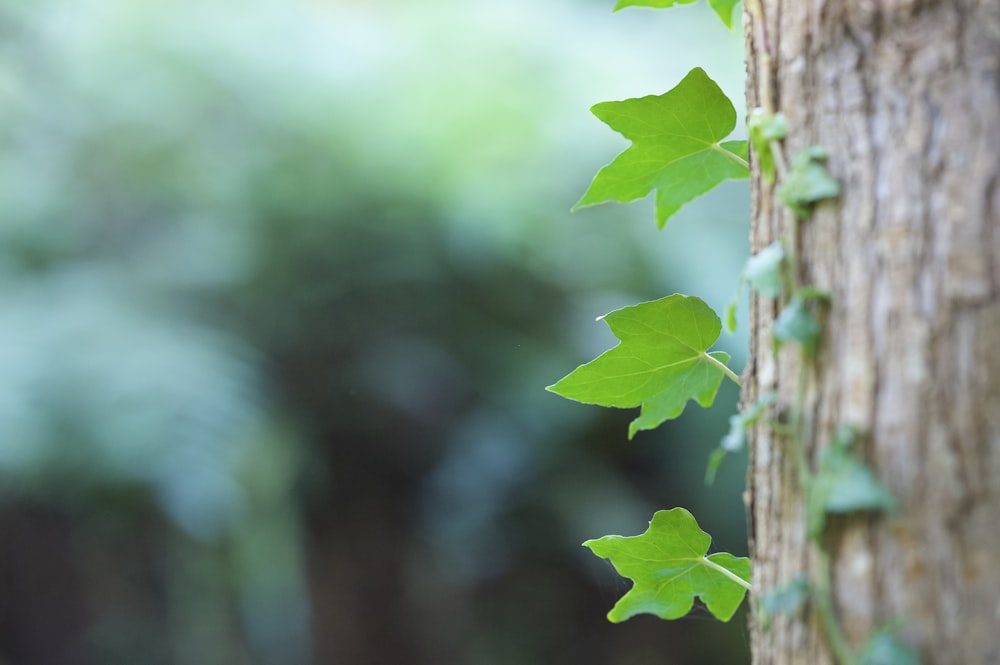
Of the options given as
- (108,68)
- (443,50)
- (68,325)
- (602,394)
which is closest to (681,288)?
(443,50)

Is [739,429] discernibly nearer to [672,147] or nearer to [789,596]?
[789,596]

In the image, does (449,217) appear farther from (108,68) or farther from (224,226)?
(108,68)

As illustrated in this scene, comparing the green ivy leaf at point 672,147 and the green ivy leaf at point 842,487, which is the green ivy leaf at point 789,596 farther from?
the green ivy leaf at point 672,147

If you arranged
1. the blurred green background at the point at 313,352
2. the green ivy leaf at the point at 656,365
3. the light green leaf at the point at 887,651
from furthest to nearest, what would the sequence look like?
the blurred green background at the point at 313,352
the green ivy leaf at the point at 656,365
the light green leaf at the point at 887,651

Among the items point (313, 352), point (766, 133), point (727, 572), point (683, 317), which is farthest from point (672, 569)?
point (313, 352)

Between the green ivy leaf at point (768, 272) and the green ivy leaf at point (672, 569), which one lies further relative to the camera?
the green ivy leaf at point (672, 569)

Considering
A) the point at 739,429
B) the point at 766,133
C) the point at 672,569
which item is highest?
the point at 766,133

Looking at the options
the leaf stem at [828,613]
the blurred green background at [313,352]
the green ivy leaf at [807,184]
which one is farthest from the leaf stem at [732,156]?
the blurred green background at [313,352]
